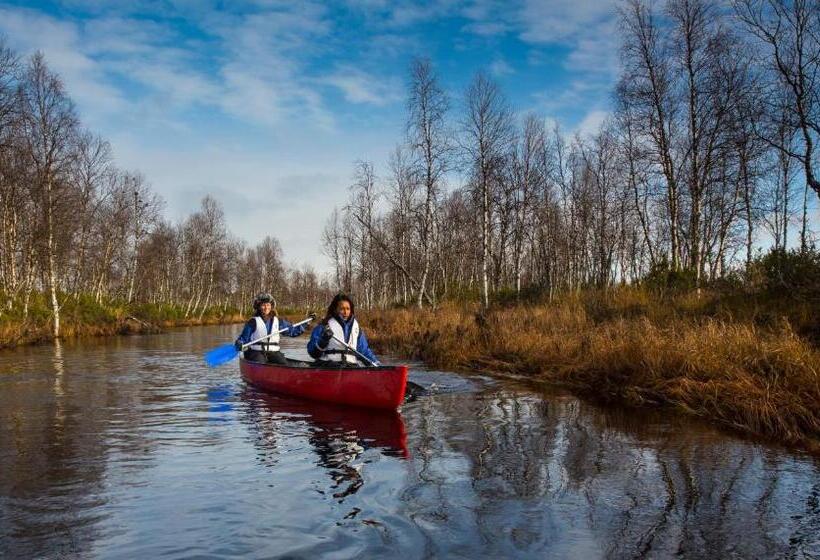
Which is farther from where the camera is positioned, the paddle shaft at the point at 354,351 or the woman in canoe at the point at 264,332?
the woman in canoe at the point at 264,332

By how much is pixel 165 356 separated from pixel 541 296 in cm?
1269

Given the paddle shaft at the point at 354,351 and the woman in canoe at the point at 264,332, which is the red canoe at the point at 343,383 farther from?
the woman in canoe at the point at 264,332

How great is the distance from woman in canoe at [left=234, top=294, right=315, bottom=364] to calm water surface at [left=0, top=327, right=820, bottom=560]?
8.60ft

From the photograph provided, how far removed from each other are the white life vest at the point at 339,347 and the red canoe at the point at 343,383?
1.13ft

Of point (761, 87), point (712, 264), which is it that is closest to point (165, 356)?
point (761, 87)

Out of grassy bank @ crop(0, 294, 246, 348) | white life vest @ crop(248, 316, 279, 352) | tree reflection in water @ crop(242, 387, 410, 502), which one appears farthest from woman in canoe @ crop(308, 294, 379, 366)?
grassy bank @ crop(0, 294, 246, 348)

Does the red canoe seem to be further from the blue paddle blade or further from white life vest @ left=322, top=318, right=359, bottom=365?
the blue paddle blade

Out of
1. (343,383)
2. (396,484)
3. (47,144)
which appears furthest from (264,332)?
(47,144)

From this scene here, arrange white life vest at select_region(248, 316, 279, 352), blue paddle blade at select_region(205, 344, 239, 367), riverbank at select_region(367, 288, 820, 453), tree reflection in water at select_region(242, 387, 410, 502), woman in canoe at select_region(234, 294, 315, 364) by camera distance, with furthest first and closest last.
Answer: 1. blue paddle blade at select_region(205, 344, 239, 367)
2. white life vest at select_region(248, 316, 279, 352)
3. woman in canoe at select_region(234, 294, 315, 364)
4. riverbank at select_region(367, 288, 820, 453)
5. tree reflection in water at select_region(242, 387, 410, 502)

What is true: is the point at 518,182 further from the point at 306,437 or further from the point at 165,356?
the point at 306,437

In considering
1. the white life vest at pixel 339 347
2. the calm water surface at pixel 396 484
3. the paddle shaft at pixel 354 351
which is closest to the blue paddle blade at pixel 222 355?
the calm water surface at pixel 396 484

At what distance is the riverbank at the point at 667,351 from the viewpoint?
7.14m

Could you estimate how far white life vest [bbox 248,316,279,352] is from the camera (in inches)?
483

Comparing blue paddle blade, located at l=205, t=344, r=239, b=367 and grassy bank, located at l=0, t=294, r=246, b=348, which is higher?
grassy bank, located at l=0, t=294, r=246, b=348
